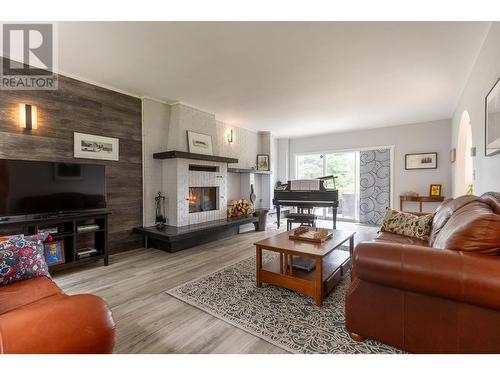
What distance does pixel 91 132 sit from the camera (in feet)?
11.1

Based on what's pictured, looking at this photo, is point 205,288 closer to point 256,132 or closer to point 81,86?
point 81,86

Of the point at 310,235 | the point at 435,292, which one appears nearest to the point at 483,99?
the point at 310,235

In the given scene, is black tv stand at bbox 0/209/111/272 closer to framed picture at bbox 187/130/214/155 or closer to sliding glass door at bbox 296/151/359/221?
framed picture at bbox 187/130/214/155

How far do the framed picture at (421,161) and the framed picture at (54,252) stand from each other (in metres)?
6.63

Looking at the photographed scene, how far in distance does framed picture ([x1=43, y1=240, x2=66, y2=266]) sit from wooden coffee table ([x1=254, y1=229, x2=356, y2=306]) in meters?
2.24

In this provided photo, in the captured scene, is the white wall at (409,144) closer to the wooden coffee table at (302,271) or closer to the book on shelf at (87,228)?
the wooden coffee table at (302,271)

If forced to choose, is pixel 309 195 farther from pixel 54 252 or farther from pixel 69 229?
pixel 54 252

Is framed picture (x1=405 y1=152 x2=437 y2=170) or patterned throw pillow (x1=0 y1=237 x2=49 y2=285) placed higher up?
framed picture (x1=405 y1=152 x2=437 y2=170)

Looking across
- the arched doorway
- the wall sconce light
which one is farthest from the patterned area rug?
the arched doorway

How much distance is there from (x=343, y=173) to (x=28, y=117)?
648cm

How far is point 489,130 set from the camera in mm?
2156

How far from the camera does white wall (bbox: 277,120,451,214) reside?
5.33 m

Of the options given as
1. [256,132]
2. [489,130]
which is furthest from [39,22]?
[256,132]

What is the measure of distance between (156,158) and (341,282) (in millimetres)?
3339
